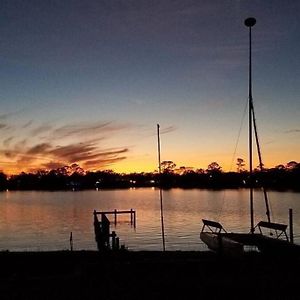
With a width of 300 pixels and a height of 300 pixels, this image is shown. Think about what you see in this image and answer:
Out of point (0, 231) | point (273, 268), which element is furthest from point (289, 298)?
point (0, 231)

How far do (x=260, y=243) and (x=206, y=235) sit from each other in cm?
833

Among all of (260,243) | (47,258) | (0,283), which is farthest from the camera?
(260,243)

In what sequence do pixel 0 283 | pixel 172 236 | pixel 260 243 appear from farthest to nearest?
pixel 172 236 < pixel 260 243 < pixel 0 283

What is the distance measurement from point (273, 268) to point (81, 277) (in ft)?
20.0

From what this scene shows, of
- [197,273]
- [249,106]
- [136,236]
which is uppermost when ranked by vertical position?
[249,106]

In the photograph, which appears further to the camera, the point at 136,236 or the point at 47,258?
the point at 136,236

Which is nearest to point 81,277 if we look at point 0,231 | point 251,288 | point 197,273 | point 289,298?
point 197,273

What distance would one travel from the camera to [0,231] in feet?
164

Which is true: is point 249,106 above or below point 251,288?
above

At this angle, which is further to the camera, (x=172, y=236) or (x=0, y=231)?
(x=0, y=231)

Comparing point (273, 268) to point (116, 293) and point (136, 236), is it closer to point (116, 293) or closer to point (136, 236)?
point (116, 293)

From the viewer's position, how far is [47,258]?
18.5m

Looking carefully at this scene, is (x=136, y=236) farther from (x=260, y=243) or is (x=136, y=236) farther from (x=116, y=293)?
(x=116, y=293)

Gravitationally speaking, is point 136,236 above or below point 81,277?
below
